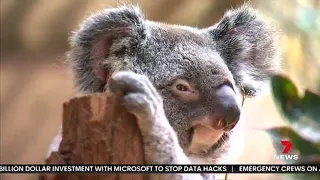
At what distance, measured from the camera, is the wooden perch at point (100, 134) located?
119 cm

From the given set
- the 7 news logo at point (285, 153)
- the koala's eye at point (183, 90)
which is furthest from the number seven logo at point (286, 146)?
the koala's eye at point (183, 90)

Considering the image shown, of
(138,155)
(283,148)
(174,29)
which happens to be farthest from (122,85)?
(283,148)

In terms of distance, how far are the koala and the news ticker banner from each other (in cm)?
2

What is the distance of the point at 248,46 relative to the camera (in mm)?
1746

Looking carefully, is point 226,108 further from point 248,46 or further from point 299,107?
point 248,46

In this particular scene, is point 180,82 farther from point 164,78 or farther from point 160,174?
point 160,174

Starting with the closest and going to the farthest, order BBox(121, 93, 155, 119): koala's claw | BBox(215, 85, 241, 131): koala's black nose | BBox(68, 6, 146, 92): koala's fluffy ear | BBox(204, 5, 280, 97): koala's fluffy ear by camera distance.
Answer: BBox(121, 93, 155, 119): koala's claw, BBox(215, 85, 241, 131): koala's black nose, BBox(68, 6, 146, 92): koala's fluffy ear, BBox(204, 5, 280, 97): koala's fluffy ear

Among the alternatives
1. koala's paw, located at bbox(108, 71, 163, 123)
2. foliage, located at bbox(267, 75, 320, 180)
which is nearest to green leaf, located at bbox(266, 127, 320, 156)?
foliage, located at bbox(267, 75, 320, 180)

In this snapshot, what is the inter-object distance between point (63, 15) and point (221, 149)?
73 cm

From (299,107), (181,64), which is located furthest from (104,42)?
(299,107)

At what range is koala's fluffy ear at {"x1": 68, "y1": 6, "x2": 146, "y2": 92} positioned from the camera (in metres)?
1.53

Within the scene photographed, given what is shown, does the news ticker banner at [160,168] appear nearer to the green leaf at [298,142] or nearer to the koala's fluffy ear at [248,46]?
the green leaf at [298,142]

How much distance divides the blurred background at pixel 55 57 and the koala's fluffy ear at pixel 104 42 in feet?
0.42

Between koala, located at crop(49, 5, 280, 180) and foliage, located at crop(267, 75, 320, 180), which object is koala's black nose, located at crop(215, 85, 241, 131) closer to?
koala, located at crop(49, 5, 280, 180)
